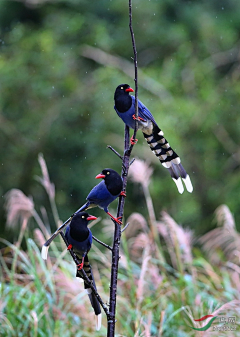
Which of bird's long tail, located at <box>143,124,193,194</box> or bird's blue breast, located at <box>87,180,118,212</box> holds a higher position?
bird's long tail, located at <box>143,124,193,194</box>

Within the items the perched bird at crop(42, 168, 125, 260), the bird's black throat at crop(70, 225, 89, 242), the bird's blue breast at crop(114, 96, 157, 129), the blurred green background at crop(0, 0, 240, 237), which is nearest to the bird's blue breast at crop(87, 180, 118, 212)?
the perched bird at crop(42, 168, 125, 260)

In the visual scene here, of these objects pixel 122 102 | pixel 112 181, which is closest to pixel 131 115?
pixel 122 102

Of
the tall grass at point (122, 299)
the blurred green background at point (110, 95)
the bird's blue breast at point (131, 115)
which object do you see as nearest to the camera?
the bird's blue breast at point (131, 115)

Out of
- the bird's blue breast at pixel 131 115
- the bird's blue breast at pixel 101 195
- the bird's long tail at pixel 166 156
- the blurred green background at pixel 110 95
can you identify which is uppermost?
the blurred green background at pixel 110 95

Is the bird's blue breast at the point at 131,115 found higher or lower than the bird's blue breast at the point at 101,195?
higher

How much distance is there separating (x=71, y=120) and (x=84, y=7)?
2.80 metres

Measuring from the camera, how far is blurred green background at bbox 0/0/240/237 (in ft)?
26.2

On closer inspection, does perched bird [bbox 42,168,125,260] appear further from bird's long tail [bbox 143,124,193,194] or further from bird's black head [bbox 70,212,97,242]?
bird's long tail [bbox 143,124,193,194]

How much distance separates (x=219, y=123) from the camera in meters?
9.60

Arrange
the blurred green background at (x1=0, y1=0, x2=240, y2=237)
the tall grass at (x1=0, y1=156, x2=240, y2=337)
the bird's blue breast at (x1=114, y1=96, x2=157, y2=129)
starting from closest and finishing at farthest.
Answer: the bird's blue breast at (x1=114, y1=96, x2=157, y2=129), the tall grass at (x1=0, y1=156, x2=240, y2=337), the blurred green background at (x1=0, y1=0, x2=240, y2=237)

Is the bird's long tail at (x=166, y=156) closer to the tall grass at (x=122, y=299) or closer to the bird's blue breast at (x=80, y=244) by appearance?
the bird's blue breast at (x=80, y=244)

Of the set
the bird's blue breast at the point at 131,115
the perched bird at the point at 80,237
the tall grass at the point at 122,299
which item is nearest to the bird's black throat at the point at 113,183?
the perched bird at the point at 80,237

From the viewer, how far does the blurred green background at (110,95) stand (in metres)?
7.98

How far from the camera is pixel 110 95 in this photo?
26.5 ft
